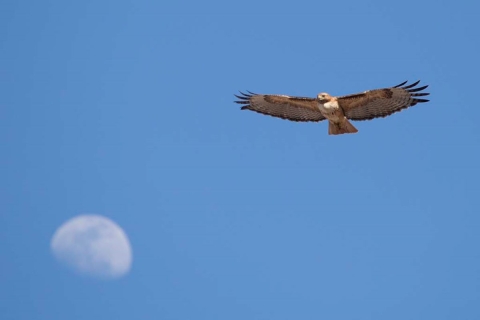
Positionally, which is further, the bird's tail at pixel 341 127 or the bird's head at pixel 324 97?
the bird's head at pixel 324 97

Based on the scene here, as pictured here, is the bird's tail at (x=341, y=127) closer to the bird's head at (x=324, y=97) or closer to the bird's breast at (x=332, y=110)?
the bird's breast at (x=332, y=110)

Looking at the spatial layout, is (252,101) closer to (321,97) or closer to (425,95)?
(321,97)

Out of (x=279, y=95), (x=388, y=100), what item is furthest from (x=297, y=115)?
(x=388, y=100)

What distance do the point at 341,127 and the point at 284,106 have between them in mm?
2031

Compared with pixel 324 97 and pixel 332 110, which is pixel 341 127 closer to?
pixel 332 110

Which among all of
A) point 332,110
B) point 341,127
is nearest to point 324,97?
point 332,110

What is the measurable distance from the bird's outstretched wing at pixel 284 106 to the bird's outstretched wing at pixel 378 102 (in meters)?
0.89

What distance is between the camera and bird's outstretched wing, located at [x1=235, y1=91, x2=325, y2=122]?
25.0m

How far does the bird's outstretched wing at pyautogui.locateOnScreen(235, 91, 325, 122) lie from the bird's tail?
0.90 meters

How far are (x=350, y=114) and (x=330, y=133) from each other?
2.59 feet

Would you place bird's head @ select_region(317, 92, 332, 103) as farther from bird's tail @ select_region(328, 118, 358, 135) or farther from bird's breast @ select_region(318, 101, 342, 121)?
bird's tail @ select_region(328, 118, 358, 135)

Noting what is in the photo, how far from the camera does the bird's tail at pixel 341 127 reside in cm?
2375

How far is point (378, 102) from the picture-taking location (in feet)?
79.5

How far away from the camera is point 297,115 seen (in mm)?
25391
